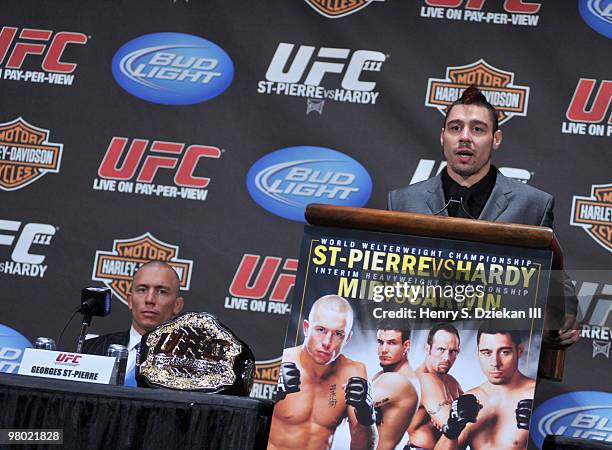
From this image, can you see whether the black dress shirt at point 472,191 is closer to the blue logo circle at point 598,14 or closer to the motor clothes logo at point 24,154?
the blue logo circle at point 598,14

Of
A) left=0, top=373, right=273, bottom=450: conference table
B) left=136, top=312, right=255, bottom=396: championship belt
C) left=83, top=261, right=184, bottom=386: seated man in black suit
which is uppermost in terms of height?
left=83, top=261, right=184, bottom=386: seated man in black suit

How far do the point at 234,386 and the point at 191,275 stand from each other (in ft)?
6.72

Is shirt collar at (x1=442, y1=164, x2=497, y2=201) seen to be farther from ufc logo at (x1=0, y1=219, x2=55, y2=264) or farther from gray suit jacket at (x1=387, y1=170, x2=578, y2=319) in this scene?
ufc logo at (x1=0, y1=219, x2=55, y2=264)

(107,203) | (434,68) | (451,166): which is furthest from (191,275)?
(451,166)

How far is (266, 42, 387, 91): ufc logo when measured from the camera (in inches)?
151

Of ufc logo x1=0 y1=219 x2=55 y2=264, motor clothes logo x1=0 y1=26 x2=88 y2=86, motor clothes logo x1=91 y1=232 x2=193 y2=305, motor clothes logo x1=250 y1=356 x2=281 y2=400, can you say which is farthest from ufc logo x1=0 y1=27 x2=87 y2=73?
motor clothes logo x1=250 y1=356 x2=281 y2=400

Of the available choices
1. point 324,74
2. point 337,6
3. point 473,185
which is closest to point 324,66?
point 324,74

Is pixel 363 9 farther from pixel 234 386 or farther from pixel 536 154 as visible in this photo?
pixel 234 386

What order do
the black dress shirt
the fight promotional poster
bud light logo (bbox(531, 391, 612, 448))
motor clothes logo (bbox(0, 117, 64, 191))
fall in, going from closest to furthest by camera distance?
the fight promotional poster < the black dress shirt < bud light logo (bbox(531, 391, 612, 448)) < motor clothes logo (bbox(0, 117, 64, 191))

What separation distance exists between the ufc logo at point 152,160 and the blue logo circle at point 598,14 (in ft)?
5.60

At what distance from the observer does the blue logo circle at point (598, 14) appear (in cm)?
373

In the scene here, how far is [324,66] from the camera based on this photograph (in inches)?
152

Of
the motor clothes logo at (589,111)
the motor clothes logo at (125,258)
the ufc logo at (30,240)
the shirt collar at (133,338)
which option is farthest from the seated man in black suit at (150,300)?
the motor clothes logo at (589,111)

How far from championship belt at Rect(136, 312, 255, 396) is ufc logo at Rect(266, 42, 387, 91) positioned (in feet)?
7.13
